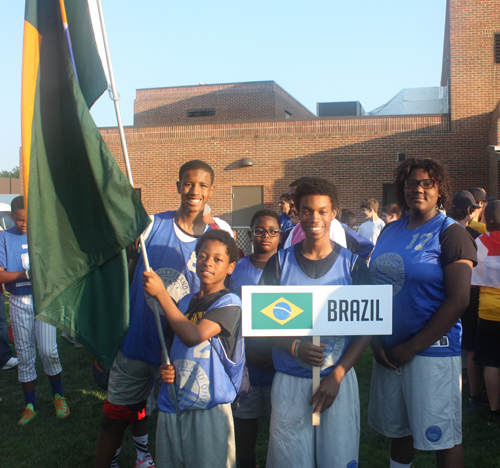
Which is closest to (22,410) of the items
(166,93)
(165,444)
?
(165,444)

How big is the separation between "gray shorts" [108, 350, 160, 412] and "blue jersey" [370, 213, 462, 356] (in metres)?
1.47

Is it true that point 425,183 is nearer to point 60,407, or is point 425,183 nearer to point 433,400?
Answer: point 433,400

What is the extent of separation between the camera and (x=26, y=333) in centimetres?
436

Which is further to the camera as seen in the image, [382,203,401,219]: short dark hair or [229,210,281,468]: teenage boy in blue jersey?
[382,203,401,219]: short dark hair

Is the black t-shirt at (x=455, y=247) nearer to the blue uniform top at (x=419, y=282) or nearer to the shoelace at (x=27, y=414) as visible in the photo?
the blue uniform top at (x=419, y=282)

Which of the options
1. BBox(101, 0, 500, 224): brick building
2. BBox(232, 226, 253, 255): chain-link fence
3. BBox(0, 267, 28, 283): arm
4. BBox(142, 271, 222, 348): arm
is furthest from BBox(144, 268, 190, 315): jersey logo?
BBox(101, 0, 500, 224): brick building

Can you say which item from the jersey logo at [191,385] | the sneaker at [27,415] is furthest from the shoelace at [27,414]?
the jersey logo at [191,385]

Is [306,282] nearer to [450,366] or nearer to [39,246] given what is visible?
[450,366]

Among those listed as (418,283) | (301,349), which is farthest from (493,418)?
(301,349)

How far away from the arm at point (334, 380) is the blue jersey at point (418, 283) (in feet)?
1.08

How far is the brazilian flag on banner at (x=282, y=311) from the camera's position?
2.18 m

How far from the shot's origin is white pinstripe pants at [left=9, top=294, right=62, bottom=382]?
427 centimetres

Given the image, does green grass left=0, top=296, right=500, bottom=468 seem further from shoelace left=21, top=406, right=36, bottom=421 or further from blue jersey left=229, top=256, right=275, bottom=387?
blue jersey left=229, top=256, right=275, bottom=387

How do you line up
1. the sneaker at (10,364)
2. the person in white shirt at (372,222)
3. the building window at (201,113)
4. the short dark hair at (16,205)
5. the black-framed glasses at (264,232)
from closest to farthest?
1. the black-framed glasses at (264,232)
2. the short dark hair at (16,205)
3. the sneaker at (10,364)
4. the person in white shirt at (372,222)
5. the building window at (201,113)
